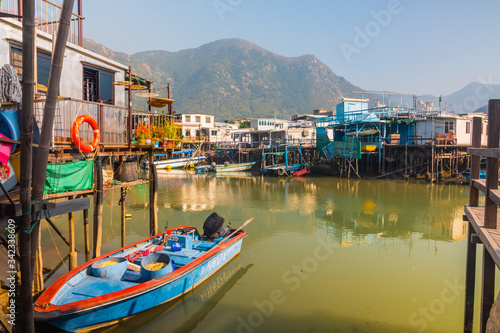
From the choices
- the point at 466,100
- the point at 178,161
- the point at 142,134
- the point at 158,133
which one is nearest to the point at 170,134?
the point at 158,133

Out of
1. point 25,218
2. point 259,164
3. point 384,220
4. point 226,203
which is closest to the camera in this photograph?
point 25,218

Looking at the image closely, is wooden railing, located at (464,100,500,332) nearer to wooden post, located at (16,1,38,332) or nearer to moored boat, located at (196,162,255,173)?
wooden post, located at (16,1,38,332)

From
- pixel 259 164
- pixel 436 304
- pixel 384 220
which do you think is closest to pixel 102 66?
pixel 436 304

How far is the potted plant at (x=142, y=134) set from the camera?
38.4 feet

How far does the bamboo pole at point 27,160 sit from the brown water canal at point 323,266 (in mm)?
3914

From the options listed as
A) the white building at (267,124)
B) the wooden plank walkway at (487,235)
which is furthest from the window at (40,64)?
the white building at (267,124)

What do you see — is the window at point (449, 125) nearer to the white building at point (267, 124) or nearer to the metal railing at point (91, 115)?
the white building at point (267, 124)

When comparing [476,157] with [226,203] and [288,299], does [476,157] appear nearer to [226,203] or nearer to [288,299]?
[288,299]

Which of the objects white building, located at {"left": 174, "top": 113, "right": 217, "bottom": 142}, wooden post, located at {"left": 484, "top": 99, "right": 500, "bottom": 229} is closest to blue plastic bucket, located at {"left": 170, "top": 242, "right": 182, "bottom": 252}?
wooden post, located at {"left": 484, "top": 99, "right": 500, "bottom": 229}

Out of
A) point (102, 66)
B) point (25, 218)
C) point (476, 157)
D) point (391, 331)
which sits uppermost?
point (102, 66)

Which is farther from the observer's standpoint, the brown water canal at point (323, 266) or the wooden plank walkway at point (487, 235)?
the brown water canal at point (323, 266)

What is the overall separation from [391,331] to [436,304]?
2.16 metres

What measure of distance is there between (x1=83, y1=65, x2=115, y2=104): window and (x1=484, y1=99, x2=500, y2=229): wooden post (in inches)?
440

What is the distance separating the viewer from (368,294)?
9.67m
